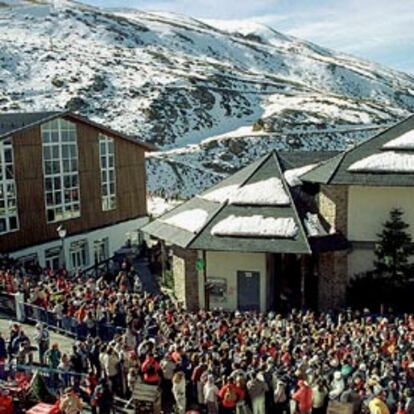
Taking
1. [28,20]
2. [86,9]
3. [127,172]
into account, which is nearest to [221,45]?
[86,9]

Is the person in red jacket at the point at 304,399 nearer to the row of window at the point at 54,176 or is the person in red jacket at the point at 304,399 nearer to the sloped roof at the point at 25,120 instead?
the row of window at the point at 54,176

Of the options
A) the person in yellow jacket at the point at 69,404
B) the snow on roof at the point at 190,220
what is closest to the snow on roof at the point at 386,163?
the snow on roof at the point at 190,220

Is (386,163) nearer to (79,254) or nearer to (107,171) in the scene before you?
(107,171)

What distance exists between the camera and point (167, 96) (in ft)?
313

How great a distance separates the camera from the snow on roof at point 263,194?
2781 cm

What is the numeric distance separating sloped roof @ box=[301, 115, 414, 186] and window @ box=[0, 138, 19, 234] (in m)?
14.4

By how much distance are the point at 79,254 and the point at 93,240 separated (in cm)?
123

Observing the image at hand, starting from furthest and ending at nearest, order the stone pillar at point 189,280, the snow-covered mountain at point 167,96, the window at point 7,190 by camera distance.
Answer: the snow-covered mountain at point 167,96
the window at point 7,190
the stone pillar at point 189,280

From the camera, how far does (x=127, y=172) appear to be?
41125 millimetres

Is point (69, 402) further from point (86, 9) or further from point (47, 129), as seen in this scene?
point (86, 9)

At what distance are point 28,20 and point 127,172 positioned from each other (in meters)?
103

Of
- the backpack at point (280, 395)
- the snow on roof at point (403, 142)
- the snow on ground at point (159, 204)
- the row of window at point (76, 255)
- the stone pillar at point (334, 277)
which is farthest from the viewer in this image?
the snow on ground at point (159, 204)

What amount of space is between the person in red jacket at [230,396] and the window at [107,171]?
26399 mm

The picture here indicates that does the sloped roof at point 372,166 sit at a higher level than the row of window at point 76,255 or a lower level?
higher
